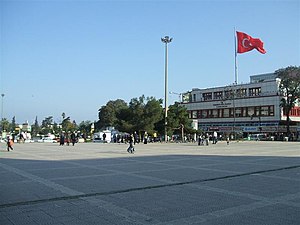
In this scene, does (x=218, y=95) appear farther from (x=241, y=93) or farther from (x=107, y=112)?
(x=107, y=112)

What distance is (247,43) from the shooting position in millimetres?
58844

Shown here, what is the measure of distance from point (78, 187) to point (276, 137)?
65120 millimetres

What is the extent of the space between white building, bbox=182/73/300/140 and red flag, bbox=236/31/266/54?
17.4 meters

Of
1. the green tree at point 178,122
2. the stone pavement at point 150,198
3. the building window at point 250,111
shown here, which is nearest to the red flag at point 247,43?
the green tree at point 178,122

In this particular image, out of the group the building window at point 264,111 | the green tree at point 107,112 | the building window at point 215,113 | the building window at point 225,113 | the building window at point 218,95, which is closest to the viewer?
the building window at point 264,111

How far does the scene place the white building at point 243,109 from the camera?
74.9 metres

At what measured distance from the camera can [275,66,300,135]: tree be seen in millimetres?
Answer: 67375

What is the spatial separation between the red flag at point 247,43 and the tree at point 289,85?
1357 centimetres

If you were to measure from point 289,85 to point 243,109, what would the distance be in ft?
49.9

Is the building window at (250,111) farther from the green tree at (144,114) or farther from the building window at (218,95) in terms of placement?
the green tree at (144,114)

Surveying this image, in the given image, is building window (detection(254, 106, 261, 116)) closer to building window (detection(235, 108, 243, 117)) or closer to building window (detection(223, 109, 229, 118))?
building window (detection(235, 108, 243, 117))

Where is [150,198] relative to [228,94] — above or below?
below

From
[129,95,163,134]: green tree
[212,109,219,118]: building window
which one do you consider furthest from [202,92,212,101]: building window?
[129,95,163,134]: green tree

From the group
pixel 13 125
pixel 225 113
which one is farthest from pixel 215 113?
pixel 13 125
